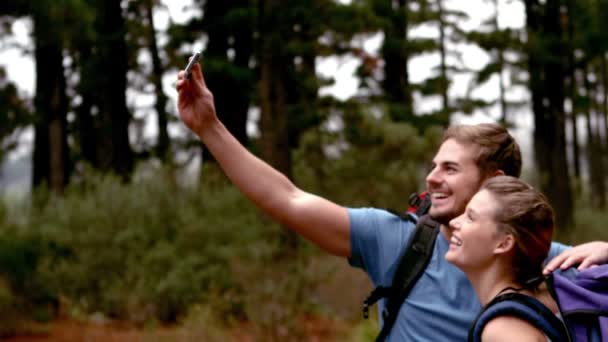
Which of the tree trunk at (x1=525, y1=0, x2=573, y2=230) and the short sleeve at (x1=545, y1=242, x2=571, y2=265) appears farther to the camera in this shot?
the tree trunk at (x1=525, y1=0, x2=573, y2=230)

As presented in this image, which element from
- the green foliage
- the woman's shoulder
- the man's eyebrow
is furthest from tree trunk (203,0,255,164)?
the woman's shoulder

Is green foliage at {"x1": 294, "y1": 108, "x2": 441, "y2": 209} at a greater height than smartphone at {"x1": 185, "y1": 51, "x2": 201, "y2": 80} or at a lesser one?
lesser

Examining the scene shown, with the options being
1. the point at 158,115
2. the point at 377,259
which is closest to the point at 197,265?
the point at 377,259

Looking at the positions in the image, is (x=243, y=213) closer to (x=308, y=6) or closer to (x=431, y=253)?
(x=308, y=6)

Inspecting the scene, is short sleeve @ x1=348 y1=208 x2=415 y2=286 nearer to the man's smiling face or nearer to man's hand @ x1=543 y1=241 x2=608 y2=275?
the man's smiling face

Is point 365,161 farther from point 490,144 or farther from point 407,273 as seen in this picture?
point 407,273

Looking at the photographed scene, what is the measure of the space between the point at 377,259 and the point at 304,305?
25.6ft

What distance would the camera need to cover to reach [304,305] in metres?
10.8

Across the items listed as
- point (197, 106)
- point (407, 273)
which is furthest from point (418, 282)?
point (197, 106)

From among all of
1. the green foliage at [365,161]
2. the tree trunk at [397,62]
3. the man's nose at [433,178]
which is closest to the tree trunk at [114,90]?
the green foliage at [365,161]

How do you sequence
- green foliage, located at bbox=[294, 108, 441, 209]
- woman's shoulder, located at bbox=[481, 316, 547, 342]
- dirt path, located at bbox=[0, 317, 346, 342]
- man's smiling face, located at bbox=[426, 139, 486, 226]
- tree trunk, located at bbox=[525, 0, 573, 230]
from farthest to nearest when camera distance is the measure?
tree trunk, located at bbox=[525, 0, 573, 230] → green foliage, located at bbox=[294, 108, 441, 209] → dirt path, located at bbox=[0, 317, 346, 342] → man's smiling face, located at bbox=[426, 139, 486, 226] → woman's shoulder, located at bbox=[481, 316, 547, 342]

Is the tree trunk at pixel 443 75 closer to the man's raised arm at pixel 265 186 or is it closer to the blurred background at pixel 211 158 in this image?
the blurred background at pixel 211 158

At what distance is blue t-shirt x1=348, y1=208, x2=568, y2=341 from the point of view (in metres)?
2.86

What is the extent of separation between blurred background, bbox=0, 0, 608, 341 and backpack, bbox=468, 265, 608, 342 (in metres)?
5.75
